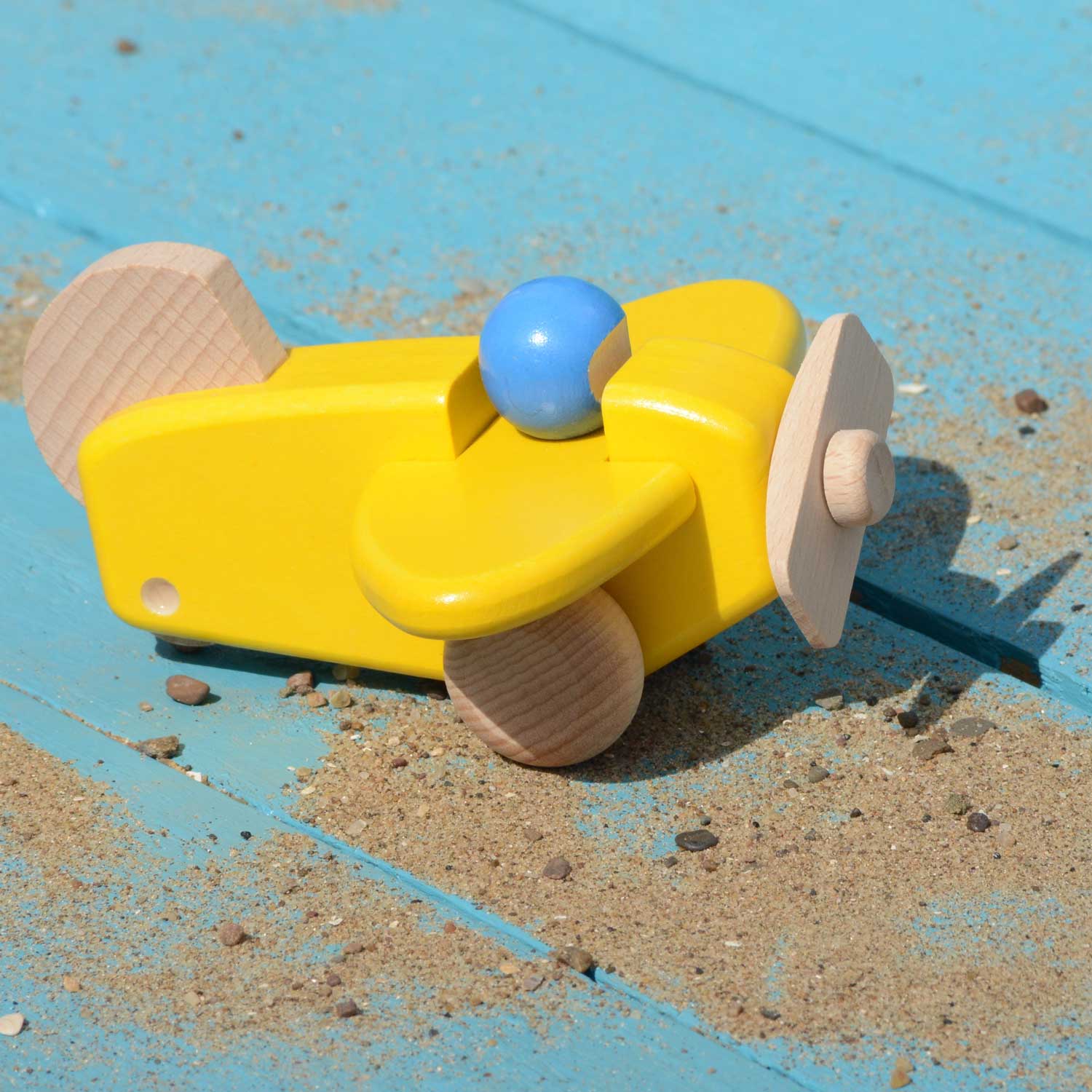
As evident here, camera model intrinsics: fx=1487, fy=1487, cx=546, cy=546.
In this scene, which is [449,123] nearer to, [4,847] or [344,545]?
[344,545]

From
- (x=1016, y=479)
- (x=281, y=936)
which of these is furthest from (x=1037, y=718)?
(x=281, y=936)

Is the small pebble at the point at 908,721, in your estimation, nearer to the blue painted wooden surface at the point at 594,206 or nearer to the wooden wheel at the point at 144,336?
the blue painted wooden surface at the point at 594,206

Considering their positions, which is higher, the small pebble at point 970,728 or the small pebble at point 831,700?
the small pebble at point 970,728

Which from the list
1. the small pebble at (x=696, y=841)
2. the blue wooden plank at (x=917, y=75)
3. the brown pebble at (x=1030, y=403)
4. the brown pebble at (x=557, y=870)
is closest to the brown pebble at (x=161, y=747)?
the brown pebble at (x=557, y=870)

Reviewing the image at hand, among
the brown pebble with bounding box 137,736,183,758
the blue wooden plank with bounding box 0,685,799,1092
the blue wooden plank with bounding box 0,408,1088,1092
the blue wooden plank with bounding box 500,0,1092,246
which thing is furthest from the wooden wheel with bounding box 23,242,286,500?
the blue wooden plank with bounding box 500,0,1092,246

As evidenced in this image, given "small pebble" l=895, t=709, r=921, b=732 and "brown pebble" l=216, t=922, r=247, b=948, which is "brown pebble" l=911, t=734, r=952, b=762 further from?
"brown pebble" l=216, t=922, r=247, b=948

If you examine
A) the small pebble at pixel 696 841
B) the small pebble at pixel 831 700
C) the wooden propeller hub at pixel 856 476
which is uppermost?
the wooden propeller hub at pixel 856 476
